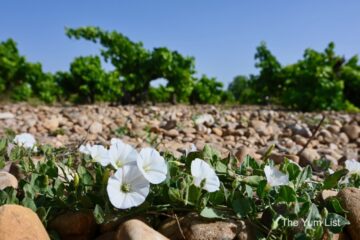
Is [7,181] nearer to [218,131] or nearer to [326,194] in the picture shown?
[326,194]

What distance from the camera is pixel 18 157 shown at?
2.04 m

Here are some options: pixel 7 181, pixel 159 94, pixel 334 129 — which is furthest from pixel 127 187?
pixel 159 94

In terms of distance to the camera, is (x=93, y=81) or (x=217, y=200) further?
(x=93, y=81)

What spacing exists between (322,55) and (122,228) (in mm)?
10947

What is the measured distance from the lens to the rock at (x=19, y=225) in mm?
1179

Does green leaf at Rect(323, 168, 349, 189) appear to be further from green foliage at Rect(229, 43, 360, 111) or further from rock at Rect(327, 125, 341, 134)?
green foliage at Rect(229, 43, 360, 111)

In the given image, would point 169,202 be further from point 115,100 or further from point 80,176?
point 115,100

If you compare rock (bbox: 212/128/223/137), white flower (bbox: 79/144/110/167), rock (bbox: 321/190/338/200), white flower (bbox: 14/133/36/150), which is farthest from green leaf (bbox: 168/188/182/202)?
rock (bbox: 212/128/223/137)

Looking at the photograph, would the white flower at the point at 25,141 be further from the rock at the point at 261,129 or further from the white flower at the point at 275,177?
the rock at the point at 261,129

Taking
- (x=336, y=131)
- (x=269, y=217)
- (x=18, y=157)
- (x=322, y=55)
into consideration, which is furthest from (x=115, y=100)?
(x=269, y=217)

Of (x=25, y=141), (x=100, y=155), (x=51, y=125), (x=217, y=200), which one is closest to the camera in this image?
(x=217, y=200)

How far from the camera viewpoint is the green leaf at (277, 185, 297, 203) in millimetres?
1345

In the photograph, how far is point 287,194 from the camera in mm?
1354

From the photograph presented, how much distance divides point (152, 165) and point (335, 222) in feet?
1.92
